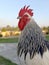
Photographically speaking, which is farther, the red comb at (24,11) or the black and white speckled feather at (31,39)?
the red comb at (24,11)

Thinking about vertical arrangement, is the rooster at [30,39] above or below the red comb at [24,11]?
below

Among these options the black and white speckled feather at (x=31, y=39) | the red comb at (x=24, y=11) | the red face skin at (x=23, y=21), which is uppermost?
the red comb at (x=24, y=11)

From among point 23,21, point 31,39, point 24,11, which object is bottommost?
point 31,39

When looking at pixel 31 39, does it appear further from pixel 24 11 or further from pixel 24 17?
pixel 24 11

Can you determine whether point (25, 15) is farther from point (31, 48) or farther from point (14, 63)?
point (14, 63)

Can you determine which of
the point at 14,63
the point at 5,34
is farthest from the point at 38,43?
the point at 5,34

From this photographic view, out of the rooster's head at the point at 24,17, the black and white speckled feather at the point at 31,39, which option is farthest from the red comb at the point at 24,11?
the black and white speckled feather at the point at 31,39

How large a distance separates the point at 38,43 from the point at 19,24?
1.38ft

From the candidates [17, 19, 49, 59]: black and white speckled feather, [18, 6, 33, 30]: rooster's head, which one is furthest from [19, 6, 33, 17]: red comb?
[17, 19, 49, 59]: black and white speckled feather

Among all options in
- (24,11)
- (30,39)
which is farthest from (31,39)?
(24,11)

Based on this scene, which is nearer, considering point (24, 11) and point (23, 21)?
point (23, 21)

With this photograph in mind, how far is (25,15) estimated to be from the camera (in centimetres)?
359

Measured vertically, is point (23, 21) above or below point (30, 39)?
above

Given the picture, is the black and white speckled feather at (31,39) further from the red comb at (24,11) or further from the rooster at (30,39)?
the red comb at (24,11)
